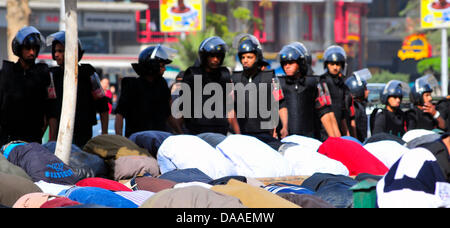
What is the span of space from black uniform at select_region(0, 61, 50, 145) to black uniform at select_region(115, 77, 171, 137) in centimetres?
93

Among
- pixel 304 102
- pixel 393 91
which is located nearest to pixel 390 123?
pixel 393 91

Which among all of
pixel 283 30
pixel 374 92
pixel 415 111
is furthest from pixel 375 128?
pixel 283 30

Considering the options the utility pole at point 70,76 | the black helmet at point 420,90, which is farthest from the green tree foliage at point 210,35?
the utility pole at point 70,76

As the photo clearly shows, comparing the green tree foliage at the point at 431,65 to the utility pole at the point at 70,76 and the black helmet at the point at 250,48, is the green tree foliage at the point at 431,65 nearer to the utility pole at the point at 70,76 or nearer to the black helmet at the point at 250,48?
the black helmet at the point at 250,48

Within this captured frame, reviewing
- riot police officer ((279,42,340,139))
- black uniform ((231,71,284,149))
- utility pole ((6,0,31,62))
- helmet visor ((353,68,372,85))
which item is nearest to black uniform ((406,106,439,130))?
helmet visor ((353,68,372,85))

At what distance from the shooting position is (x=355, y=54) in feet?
198

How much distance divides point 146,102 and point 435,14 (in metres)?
27.0

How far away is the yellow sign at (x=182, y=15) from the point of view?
40688 mm

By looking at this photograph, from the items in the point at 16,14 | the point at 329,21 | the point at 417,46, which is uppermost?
the point at 329,21

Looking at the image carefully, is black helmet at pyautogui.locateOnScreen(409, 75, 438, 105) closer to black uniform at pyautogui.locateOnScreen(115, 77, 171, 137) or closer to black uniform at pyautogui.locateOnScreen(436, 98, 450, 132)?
black uniform at pyautogui.locateOnScreen(436, 98, 450, 132)

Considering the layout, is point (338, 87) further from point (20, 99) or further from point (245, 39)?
point (20, 99)

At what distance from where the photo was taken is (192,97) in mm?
8500

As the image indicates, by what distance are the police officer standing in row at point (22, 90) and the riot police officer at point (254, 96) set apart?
2201 mm
